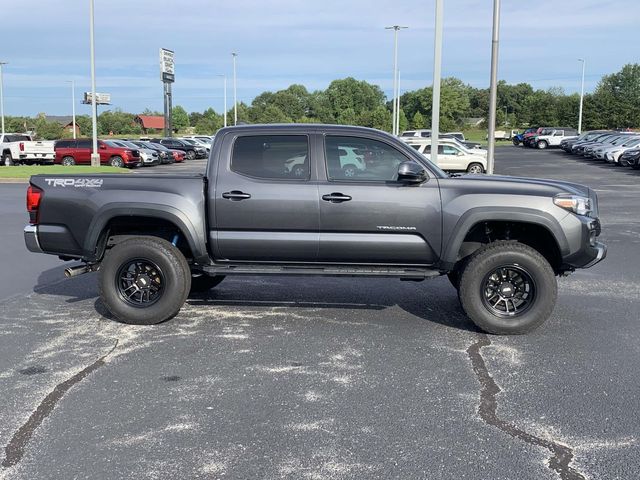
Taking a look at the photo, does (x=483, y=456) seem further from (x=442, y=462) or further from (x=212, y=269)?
(x=212, y=269)

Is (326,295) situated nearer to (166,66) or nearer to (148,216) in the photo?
(148,216)

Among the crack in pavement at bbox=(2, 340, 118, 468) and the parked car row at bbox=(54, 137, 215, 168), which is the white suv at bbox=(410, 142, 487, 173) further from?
the crack in pavement at bbox=(2, 340, 118, 468)

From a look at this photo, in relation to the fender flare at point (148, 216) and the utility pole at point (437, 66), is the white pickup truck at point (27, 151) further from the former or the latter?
the fender flare at point (148, 216)

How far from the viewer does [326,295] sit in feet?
25.2

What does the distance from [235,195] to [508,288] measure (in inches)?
105

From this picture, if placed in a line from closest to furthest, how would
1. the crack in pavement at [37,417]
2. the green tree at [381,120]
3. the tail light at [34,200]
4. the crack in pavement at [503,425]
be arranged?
1. the crack in pavement at [503,425]
2. the crack in pavement at [37,417]
3. the tail light at [34,200]
4. the green tree at [381,120]

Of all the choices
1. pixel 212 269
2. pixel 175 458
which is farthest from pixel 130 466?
pixel 212 269

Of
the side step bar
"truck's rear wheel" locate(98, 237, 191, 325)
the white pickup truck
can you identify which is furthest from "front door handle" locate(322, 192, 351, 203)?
the white pickup truck

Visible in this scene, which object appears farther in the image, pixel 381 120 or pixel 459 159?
pixel 381 120

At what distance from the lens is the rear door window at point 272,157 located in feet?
20.9

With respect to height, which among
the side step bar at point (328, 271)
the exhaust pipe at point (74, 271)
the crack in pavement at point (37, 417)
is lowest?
the crack in pavement at point (37, 417)

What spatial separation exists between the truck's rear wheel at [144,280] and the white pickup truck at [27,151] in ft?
109

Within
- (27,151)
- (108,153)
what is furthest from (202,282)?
(27,151)

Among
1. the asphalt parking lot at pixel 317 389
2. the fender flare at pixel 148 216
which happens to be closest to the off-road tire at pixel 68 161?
the asphalt parking lot at pixel 317 389
